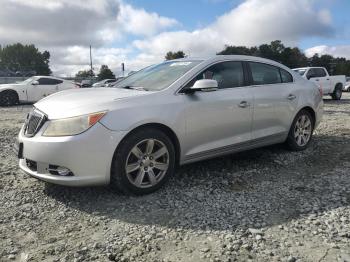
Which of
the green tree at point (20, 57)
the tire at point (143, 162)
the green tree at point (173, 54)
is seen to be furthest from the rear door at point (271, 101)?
the green tree at point (20, 57)

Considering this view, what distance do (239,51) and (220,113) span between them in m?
76.1

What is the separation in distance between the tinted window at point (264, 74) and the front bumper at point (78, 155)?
2442mm

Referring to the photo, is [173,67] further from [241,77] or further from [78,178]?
[78,178]

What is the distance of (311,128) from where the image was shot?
6.59 m

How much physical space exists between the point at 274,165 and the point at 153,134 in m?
2.16

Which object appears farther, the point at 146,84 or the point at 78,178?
the point at 146,84

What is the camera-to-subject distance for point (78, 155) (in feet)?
12.8

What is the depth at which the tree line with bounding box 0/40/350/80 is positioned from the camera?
83.9 meters

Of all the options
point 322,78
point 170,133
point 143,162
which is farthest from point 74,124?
point 322,78

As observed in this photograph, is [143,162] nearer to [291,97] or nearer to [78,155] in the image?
[78,155]

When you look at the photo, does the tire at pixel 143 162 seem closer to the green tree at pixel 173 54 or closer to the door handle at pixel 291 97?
the door handle at pixel 291 97

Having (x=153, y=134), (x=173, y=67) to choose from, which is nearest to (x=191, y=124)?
(x=153, y=134)

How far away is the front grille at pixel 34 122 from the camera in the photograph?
4137 millimetres

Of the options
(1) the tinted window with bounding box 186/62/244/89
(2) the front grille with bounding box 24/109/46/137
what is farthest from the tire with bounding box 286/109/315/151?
(2) the front grille with bounding box 24/109/46/137
